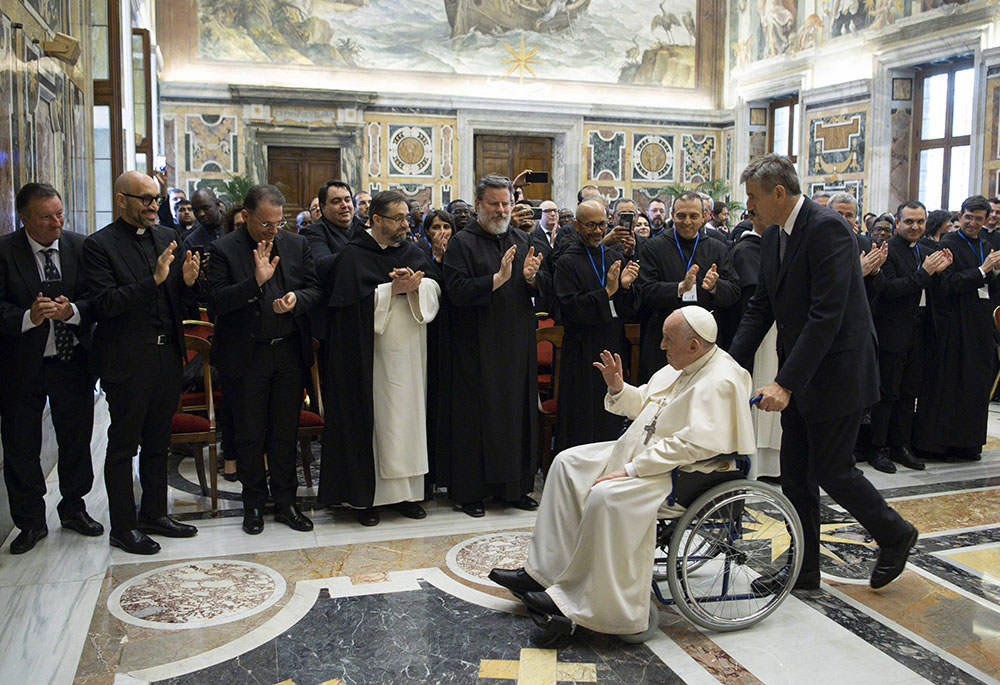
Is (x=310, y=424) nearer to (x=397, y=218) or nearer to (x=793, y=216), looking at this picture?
(x=397, y=218)

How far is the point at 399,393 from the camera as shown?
492 centimetres

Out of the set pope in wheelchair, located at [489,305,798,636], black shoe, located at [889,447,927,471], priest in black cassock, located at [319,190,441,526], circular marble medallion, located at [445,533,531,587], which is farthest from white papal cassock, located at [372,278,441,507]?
black shoe, located at [889,447,927,471]

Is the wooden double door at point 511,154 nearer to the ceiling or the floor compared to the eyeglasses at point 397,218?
nearer to the ceiling

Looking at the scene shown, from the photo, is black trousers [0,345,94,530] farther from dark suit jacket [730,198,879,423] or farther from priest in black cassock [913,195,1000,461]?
priest in black cassock [913,195,1000,461]

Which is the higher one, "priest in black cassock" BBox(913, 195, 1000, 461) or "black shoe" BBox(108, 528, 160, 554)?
"priest in black cassock" BBox(913, 195, 1000, 461)

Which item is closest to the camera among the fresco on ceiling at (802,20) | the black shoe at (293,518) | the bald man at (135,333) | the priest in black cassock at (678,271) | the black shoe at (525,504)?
the bald man at (135,333)

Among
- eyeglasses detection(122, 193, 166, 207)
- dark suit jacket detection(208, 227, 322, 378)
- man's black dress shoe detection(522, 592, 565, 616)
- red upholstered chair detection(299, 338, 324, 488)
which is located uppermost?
eyeglasses detection(122, 193, 166, 207)

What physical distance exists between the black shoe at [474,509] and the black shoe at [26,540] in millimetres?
2229

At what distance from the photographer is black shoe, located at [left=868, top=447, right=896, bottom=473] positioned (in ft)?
19.6

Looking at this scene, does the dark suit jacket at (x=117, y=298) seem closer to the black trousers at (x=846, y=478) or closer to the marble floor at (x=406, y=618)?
the marble floor at (x=406, y=618)


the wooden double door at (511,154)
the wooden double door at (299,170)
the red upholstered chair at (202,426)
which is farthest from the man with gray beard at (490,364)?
the wooden double door at (511,154)

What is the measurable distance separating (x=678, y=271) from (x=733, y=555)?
8.34 feet

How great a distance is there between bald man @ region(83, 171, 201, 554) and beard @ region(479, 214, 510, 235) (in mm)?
1600

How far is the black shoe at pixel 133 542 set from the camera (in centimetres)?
438
